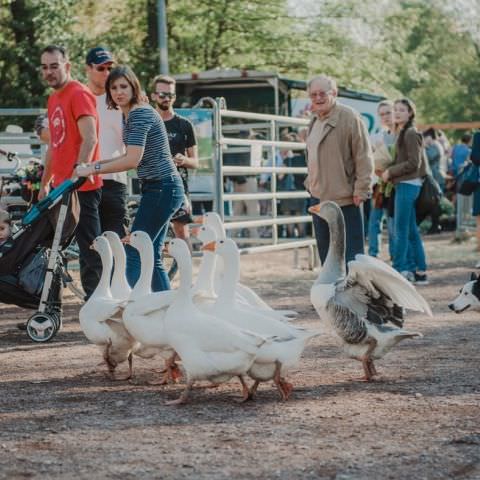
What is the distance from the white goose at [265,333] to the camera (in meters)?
6.47

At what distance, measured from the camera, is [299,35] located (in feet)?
98.8

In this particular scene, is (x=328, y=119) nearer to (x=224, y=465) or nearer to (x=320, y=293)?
(x=320, y=293)

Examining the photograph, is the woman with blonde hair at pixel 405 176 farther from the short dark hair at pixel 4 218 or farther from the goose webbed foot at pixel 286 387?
the goose webbed foot at pixel 286 387

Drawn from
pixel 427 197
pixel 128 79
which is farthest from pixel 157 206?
pixel 427 197

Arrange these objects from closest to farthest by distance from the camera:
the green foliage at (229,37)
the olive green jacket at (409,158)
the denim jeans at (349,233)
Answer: the denim jeans at (349,233) → the olive green jacket at (409,158) → the green foliage at (229,37)

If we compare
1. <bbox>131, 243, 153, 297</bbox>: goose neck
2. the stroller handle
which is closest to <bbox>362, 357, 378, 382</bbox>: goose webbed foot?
<bbox>131, 243, 153, 297</bbox>: goose neck

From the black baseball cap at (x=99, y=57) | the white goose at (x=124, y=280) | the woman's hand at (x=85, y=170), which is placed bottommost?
the white goose at (x=124, y=280)

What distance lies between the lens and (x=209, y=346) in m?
6.41

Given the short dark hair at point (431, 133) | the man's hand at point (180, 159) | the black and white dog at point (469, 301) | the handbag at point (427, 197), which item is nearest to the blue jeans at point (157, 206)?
the man's hand at point (180, 159)

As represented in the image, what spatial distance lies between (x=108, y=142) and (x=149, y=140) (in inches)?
63.4

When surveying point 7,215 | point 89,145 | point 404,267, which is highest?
point 89,145

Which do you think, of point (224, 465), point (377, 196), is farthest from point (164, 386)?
point (377, 196)

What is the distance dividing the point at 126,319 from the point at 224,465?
6.81ft

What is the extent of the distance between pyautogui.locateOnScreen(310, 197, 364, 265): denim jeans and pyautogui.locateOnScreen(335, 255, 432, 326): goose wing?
5.19 ft
